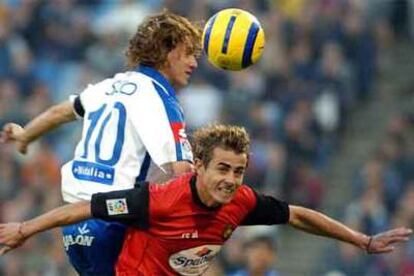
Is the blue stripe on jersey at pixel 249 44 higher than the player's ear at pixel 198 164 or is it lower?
higher

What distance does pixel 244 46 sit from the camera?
341 inches

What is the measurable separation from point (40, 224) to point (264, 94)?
8054 mm

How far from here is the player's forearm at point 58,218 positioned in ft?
26.1

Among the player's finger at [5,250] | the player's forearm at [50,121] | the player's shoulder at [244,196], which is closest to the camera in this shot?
the player's finger at [5,250]

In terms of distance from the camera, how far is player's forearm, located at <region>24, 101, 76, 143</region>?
9141 millimetres

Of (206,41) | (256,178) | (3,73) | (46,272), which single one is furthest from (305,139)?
(206,41)

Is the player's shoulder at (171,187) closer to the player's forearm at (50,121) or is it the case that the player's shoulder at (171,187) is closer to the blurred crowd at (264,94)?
the player's forearm at (50,121)

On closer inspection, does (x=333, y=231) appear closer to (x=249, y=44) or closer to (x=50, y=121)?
(x=249, y=44)

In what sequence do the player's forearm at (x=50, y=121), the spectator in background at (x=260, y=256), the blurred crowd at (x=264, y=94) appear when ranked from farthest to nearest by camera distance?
the blurred crowd at (x=264, y=94) → the spectator in background at (x=260, y=256) → the player's forearm at (x=50, y=121)

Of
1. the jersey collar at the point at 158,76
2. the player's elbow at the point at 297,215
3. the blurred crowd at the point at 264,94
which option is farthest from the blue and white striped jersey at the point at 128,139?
the blurred crowd at the point at 264,94

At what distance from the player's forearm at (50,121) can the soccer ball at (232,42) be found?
981 mm

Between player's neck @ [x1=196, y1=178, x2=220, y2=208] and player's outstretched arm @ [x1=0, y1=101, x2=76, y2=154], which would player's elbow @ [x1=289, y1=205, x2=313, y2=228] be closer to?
player's neck @ [x1=196, y1=178, x2=220, y2=208]

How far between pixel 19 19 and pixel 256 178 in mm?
4440

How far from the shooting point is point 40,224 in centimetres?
796
